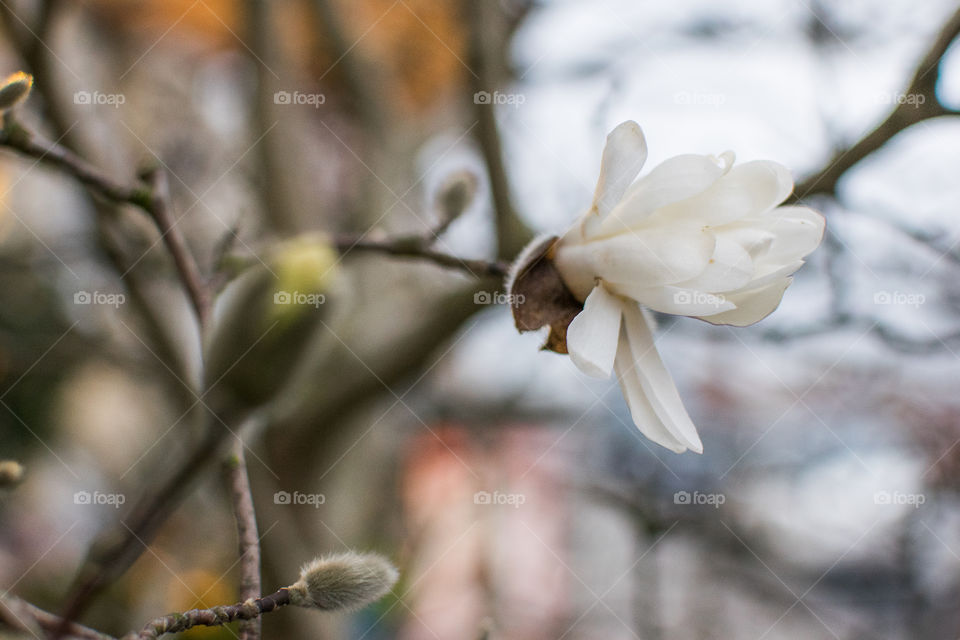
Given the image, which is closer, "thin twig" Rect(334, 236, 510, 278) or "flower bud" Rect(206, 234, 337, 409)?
"flower bud" Rect(206, 234, 337, 409)

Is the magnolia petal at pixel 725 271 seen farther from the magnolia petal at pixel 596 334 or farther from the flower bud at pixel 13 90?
the flower bud at pixel 13 90

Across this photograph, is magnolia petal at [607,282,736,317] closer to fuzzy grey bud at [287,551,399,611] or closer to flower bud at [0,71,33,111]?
fuzzy grey bud at [287,551,399,611]

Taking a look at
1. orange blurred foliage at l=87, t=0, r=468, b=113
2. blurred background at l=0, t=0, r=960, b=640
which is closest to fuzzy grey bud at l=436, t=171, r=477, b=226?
blurred background at l=0, t=0, r=960, b=640

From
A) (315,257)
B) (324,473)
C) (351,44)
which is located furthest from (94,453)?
(315,257)

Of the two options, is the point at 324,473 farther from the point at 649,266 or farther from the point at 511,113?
the point at 649,266

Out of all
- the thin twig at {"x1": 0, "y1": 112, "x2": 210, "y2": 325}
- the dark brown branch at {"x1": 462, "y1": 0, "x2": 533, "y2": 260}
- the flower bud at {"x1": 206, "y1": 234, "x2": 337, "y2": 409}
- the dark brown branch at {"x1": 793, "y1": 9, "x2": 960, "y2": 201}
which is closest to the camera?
the flower bud at {"x1": 206, "y1": 234, "x2": 337, "y2": 409}

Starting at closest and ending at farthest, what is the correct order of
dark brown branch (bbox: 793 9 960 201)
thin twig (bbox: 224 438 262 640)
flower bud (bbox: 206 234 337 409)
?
flower bud (bbox: 206 234 337 409), thin twig (bbox: 224 438 262 640), dark brown branch (bbox: 793 9 960 201)

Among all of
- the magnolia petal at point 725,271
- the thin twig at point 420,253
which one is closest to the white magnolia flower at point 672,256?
the magnolia petal at point 725,271
